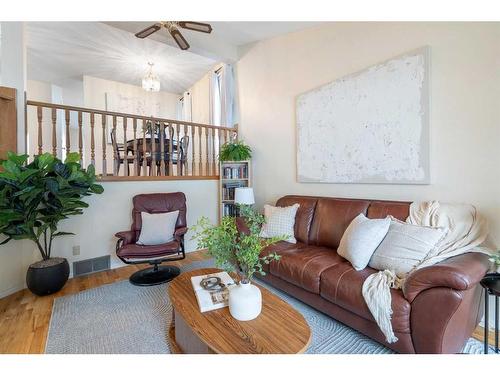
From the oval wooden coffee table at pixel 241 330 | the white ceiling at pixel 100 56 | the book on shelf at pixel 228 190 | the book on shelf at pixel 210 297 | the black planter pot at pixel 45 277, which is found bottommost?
the black planter pot at pixel 45 277

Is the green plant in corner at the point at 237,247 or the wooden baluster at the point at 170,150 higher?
the wooden baluster at the point at 170,150

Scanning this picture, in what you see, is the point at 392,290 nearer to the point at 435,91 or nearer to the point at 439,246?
the point at 439,246

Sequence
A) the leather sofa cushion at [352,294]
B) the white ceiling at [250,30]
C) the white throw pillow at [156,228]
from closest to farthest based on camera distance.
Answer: the leather sofa cushion at [352,294] < the white throw pillow at [156,228] < the white ceiling at [250,30]

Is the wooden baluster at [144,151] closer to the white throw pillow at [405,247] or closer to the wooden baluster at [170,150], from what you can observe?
the wooden baluster at [170,150]

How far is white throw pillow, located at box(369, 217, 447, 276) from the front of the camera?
5.21 ft

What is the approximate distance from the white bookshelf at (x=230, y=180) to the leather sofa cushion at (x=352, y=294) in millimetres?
2207

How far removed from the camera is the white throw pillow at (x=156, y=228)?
2.67m

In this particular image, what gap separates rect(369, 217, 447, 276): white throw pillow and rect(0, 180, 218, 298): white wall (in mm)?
1774

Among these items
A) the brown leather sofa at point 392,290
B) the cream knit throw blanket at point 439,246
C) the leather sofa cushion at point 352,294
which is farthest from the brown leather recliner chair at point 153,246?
the cream knit throw blanket at point 439,246

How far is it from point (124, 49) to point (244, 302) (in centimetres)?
487

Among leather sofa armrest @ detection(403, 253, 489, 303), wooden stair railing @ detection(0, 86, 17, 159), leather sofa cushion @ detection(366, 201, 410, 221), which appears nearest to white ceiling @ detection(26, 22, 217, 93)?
wooden stair railing @ detection(0, 86, 17, 159)

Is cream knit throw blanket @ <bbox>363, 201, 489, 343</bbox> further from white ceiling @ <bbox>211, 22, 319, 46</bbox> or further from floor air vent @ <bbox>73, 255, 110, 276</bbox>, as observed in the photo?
floor air vent @ <bbox>73, 255, 110, 276</bbox>
